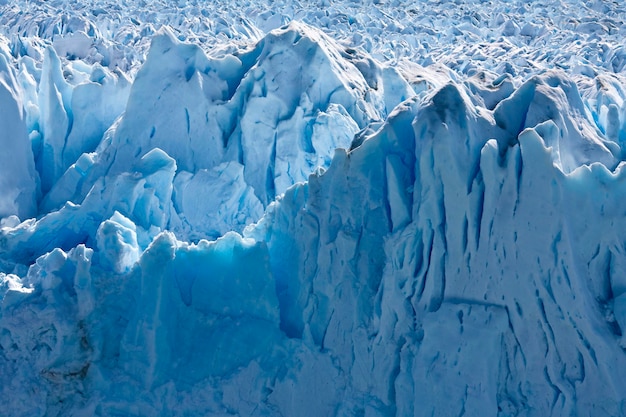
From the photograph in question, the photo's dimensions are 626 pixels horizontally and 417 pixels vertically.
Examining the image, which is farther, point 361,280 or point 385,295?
point 361,280

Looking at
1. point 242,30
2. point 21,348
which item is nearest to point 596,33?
point 242,30

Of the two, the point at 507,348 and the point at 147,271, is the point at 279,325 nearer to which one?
the point at 147,271

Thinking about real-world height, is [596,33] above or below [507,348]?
below

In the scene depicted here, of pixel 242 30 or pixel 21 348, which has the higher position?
pixel 21 348

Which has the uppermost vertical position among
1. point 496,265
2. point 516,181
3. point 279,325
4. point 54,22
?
point 516,181

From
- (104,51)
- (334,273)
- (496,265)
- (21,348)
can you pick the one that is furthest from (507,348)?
(104,51)

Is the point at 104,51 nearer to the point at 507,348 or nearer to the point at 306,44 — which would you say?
the point at 306,44

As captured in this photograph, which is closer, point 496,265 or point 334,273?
point 496,265

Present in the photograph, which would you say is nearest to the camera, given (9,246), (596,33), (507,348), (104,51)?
(507,348)

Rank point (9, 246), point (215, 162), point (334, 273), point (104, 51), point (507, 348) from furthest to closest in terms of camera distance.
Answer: point (104, 51), point (215, 162), point (9, 246), point (334, 273), point (507, 348)
